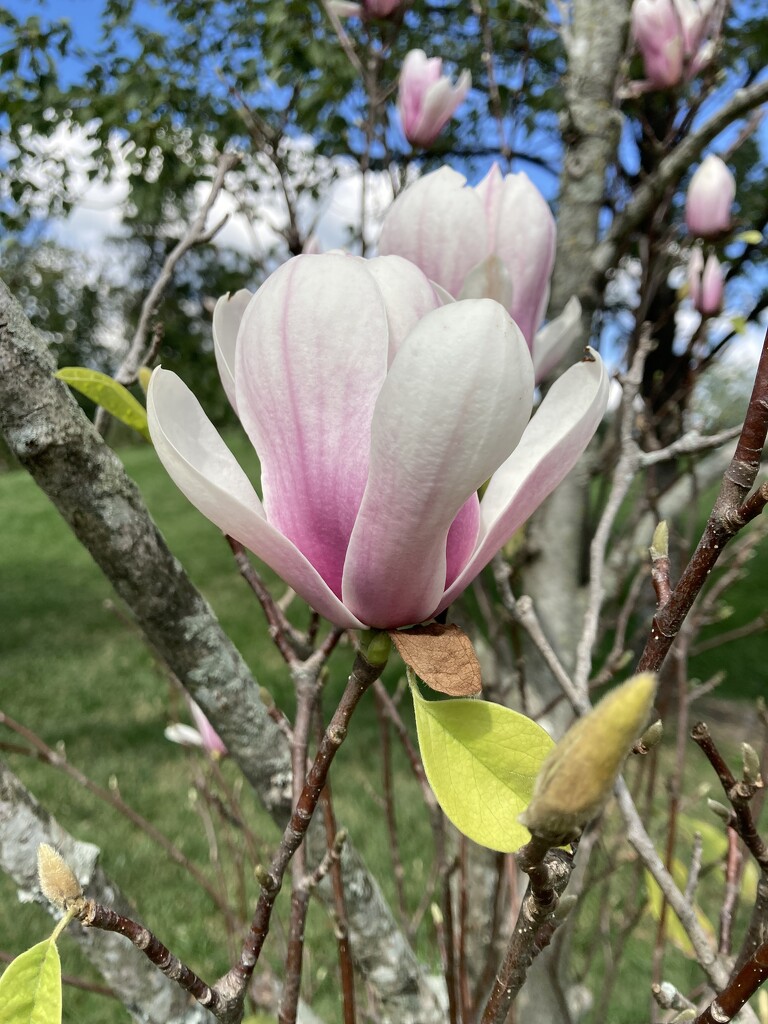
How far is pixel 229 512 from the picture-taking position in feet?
0.91

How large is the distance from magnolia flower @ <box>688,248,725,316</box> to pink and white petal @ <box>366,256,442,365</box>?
0.93 m

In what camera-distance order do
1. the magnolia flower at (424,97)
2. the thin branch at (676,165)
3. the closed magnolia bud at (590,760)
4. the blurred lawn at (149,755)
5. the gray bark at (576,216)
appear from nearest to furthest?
the closed magnolia bud at (590,760) < the thin branch at (676,165) < the magnolia flower at (424,97) < the gray bark at (576,216) < the blurred lawn at (149,755)

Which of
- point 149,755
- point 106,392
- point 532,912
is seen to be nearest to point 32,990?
point 532,912

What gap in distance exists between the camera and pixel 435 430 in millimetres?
247

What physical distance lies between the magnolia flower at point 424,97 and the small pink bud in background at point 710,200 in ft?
1.09

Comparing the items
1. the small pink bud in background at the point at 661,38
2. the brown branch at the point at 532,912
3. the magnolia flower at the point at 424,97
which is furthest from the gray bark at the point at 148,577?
the small pink bud in background at the point at 661,38

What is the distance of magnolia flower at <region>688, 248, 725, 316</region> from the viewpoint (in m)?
1.12

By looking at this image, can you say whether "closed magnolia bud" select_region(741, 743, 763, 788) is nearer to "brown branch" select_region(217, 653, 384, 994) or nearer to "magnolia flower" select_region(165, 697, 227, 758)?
"brown branch" select_region(217, 653, 384, 994)

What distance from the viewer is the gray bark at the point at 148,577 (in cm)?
40

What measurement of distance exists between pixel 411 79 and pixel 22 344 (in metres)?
0.84

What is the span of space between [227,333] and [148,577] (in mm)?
158

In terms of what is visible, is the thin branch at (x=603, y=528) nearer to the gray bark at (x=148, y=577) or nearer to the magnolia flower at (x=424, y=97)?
the gray bark at (x=148, y=577)

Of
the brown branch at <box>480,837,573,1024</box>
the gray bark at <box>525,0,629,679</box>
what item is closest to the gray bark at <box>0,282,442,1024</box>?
the brown branch at <box>480,837,573,1024</box>

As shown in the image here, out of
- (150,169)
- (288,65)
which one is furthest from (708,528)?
(288,65)
